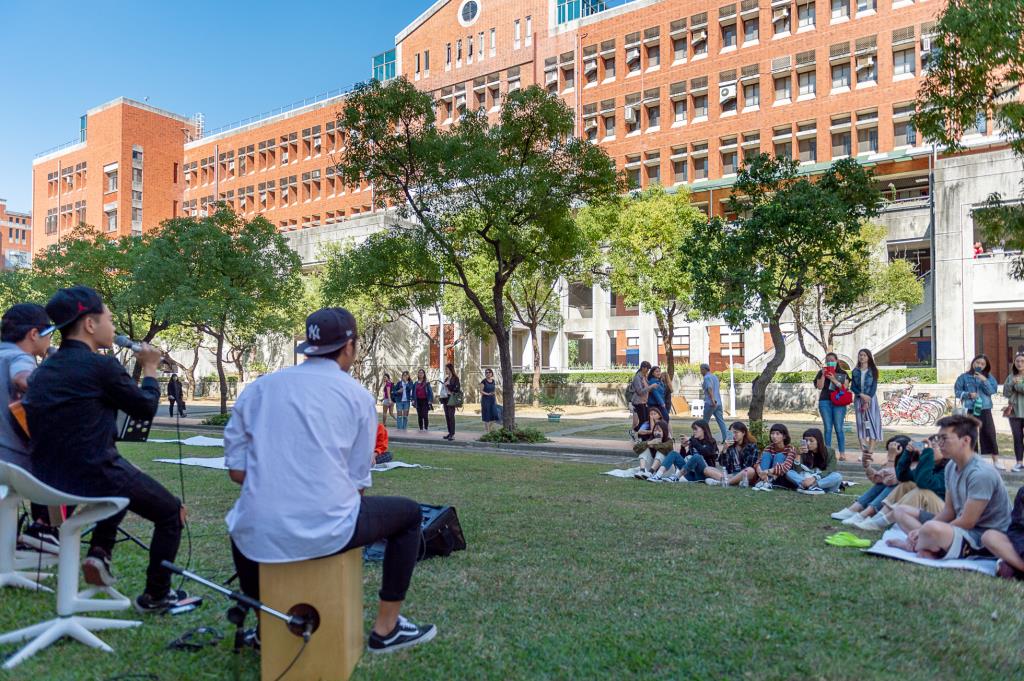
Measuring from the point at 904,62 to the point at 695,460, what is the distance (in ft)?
116

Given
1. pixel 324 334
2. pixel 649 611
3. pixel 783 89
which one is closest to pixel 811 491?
pixel 649 611

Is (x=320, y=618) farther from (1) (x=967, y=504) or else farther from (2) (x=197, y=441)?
(2) (x=197, y=441)

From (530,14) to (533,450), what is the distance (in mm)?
40957

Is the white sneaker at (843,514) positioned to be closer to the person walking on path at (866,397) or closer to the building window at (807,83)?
the person walking on path at (866,397)

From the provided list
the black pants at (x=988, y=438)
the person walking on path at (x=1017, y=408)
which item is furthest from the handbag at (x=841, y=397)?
the person walking on path at (x=1017, y=408)

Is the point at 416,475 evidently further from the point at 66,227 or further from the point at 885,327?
the point at 66,227

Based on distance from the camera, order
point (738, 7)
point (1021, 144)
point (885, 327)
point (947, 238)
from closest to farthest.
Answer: point (1021, 144), point (947, 238), point (885, 327), point (738, 7)

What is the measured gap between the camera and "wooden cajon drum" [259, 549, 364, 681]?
3.21 metres

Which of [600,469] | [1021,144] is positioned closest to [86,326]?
[600,469]

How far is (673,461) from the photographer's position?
1116cm

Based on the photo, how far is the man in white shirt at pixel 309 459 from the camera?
3.16 m

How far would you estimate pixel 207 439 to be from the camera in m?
17.7

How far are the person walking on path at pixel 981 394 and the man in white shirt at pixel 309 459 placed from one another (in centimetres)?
1180

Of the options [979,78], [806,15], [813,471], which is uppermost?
[806,15]
